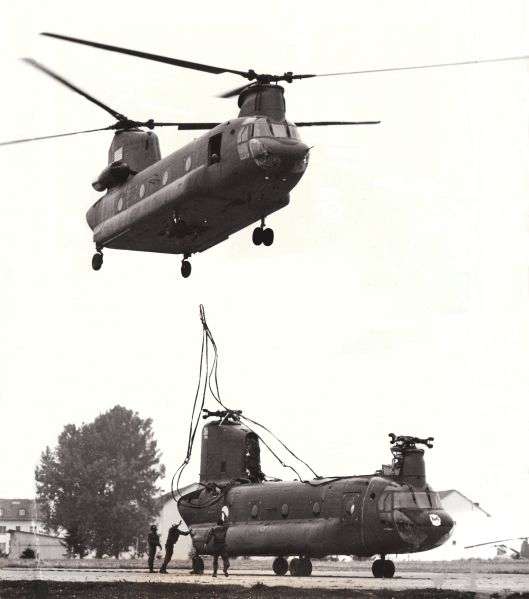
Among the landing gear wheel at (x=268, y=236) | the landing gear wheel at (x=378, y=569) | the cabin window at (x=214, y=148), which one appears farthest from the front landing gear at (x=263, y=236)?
the landing gear wheel at (x=378, y=569)

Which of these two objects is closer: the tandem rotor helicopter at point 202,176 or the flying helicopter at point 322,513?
the tandem rotor helicopter at point 202,176

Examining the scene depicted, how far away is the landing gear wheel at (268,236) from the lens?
32562 millimetres

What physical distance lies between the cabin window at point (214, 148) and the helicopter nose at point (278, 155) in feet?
5.50

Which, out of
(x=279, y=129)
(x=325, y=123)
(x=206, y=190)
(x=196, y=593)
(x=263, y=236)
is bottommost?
(x=196, y=593)

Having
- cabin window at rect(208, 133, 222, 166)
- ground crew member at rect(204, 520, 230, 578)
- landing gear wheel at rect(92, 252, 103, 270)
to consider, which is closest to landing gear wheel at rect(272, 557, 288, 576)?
ground crew member at rect(204, 520, 230, 578)

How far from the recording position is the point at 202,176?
32.7 metres

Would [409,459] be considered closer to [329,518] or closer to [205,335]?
[329,518]

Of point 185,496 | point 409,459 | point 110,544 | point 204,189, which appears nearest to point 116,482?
point 110,544

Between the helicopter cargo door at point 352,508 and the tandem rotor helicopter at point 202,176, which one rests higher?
the tandem rotor helicopter at point 202,176

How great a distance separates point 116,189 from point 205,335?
631cm

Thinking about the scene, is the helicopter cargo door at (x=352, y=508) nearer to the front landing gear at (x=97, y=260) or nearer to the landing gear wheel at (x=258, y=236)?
the landing gear wheel at (x=258, y=236)

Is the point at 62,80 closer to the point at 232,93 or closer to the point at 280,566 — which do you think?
the point at 232,93

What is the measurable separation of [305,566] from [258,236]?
11.4 m

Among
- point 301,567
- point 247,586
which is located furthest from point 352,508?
point 247,586
